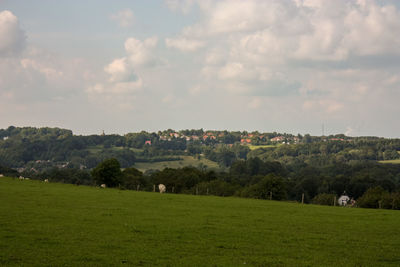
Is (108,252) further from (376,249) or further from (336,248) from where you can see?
(376,249)

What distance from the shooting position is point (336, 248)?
19.1 metres

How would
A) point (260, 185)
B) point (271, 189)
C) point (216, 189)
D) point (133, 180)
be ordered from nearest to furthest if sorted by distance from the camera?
point (271, 189) < point (260, 185) < point (216, 189) < point (133, 180)

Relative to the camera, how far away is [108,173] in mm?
77750

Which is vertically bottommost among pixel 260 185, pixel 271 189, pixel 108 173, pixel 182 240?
pixel 271 189

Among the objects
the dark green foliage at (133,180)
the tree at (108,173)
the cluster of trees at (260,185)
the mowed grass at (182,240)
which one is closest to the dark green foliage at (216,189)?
the cluster of trees at (260,185)

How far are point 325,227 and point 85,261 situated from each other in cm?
1683

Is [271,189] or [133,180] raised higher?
[271,189]

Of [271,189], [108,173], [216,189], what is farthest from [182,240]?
[216,189]

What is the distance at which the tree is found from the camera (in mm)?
77250

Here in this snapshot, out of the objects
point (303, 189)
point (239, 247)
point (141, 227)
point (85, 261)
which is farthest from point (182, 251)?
point (303, 189)

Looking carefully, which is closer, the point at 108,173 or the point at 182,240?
the point at 182,240

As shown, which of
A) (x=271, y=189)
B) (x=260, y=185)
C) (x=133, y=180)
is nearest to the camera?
(x=271, y=189)

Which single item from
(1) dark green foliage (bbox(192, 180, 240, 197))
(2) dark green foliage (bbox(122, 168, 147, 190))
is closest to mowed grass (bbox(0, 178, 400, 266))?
(1) dark green foliage (bbox(192, 180, 240, 197))

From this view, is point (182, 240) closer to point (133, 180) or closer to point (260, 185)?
point (260, 185)
